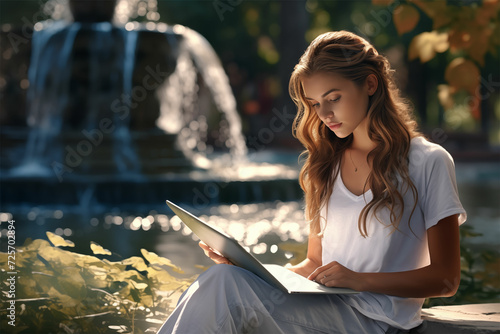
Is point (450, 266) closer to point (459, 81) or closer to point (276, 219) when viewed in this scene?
point (459, 81)

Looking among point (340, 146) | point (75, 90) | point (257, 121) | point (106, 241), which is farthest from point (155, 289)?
point (257, 121)

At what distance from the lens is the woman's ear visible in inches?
104

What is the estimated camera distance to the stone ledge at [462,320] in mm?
2564

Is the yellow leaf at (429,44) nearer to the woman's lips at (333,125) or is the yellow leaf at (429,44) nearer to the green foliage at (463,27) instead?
the green foliage at (463,27)

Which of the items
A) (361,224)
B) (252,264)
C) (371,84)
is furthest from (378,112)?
(252,264)

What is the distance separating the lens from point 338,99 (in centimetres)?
263

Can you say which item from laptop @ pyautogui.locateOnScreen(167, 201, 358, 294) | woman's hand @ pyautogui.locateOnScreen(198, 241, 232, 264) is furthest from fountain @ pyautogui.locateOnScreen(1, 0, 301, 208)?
laptop @ pyautogui.locateOnScreen(167, 201, 358, 294)

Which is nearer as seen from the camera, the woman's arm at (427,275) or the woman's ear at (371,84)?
the woman's arm at (427,275)

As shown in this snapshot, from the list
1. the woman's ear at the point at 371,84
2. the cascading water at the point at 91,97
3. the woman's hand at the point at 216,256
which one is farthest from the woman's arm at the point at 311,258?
the cascading water at the point at 91,97

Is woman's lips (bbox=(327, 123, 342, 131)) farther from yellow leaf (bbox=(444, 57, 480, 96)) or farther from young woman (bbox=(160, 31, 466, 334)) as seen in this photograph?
yellow leaf (bbox=(444, 57, 480, 96))

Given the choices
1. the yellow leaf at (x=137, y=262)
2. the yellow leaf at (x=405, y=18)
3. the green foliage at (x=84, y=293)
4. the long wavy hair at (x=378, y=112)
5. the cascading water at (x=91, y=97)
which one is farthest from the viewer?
the cascading water at (x=91, y=97)

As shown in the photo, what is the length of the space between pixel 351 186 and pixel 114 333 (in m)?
1.27

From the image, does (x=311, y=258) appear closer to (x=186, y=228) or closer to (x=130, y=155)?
(x=186, y=228)

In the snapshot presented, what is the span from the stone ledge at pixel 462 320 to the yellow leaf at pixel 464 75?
4.34 feet
